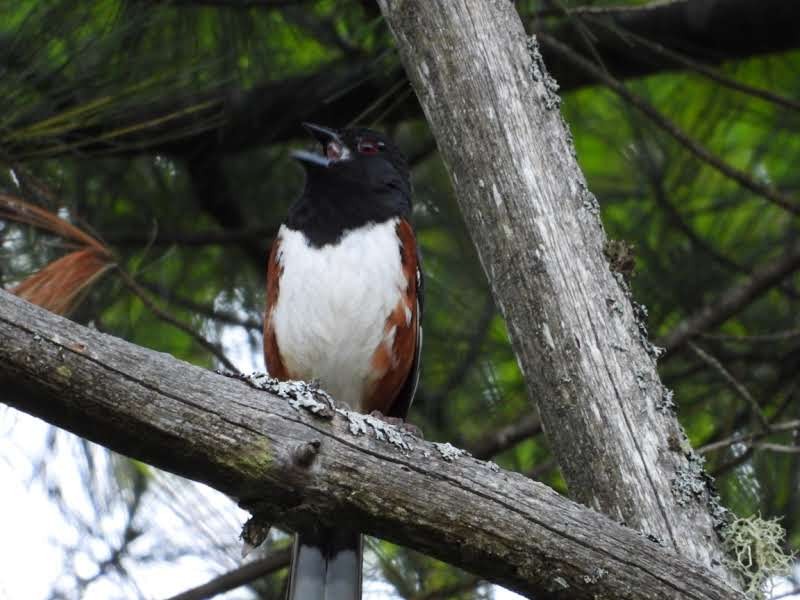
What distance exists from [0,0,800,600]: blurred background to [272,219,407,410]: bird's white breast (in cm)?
29

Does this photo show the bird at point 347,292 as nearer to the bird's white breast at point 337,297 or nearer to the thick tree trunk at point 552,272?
the bird's white breast at point 337,297

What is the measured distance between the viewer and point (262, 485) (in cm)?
205

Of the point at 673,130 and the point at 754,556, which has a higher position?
the point at 673,130

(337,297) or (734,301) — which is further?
(734,301)

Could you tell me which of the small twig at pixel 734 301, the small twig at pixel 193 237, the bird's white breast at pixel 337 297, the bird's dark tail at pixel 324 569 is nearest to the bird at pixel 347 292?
the bird's white breast at pixel 337 297

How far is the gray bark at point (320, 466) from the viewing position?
6.37ft

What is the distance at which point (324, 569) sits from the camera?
3.04 metres

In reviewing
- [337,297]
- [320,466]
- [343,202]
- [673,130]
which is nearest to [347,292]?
[337,297]

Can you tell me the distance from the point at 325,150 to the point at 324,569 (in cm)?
129

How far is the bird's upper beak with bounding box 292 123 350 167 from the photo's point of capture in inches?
141

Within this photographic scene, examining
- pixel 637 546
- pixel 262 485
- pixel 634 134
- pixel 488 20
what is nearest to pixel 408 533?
pixel 262 485

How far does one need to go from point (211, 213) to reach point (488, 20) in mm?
1801

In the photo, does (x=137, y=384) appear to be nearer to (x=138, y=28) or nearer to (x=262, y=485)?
(x=262, y=485)

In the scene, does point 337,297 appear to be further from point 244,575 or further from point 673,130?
point 673,130
